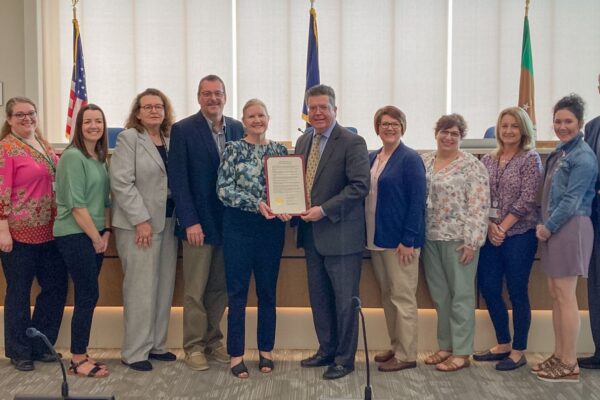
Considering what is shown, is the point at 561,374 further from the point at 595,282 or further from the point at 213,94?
the point at 213,94

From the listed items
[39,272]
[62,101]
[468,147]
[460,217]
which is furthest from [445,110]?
[39,272]

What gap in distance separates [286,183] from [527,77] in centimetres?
444

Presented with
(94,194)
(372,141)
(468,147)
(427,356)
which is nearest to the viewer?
(94,194)

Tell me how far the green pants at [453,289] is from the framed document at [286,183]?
2.67 feet

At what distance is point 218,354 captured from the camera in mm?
3402

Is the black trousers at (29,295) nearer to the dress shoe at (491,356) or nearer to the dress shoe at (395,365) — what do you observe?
the dress shoe at (395,365)

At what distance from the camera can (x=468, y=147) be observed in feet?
13.1

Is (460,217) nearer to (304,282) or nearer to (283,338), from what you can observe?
(304,282)

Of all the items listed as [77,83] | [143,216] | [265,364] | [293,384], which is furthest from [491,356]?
[77,83]

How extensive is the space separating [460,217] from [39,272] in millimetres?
2383

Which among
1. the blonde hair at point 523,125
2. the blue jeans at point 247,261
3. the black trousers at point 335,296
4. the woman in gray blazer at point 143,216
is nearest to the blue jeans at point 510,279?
the blonde hair at point 523,125

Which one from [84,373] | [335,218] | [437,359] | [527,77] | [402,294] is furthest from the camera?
[527,77]

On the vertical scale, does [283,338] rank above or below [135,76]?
below

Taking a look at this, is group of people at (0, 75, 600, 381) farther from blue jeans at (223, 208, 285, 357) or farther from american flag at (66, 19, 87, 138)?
american flag at (66, 19, 87, 138)
